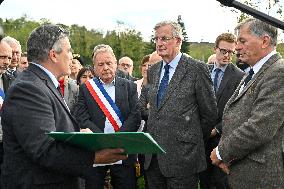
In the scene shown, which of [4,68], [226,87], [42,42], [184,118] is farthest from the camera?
[226,87]

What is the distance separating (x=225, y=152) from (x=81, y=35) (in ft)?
170

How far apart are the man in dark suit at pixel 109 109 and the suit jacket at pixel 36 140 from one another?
6.99 ft

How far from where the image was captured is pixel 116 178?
17.2 ft

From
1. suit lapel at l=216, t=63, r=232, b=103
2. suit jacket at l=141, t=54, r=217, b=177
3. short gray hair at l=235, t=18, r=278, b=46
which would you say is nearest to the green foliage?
suit lapel at l=216, t=63, r=232, b=103

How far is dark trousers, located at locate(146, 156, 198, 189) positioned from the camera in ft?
14.9

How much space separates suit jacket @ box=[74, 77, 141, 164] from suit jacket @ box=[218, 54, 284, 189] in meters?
1.88

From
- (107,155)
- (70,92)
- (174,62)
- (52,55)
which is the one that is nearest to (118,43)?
(70,92)

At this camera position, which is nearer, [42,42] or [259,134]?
[42,42]

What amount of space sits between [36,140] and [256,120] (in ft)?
5.61

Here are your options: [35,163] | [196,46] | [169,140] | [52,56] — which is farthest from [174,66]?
[196,46]

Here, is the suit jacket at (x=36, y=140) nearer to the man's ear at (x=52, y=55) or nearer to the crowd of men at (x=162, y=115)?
the crowd of men at (x=162, y=115)

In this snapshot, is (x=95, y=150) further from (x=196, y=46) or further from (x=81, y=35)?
(x=196, y=46)

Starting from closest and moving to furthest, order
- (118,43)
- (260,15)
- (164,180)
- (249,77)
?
(260,15) < (249,77) < (164,180) < (118,43)

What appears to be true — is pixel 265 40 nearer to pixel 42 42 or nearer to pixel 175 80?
pixel 175 80
